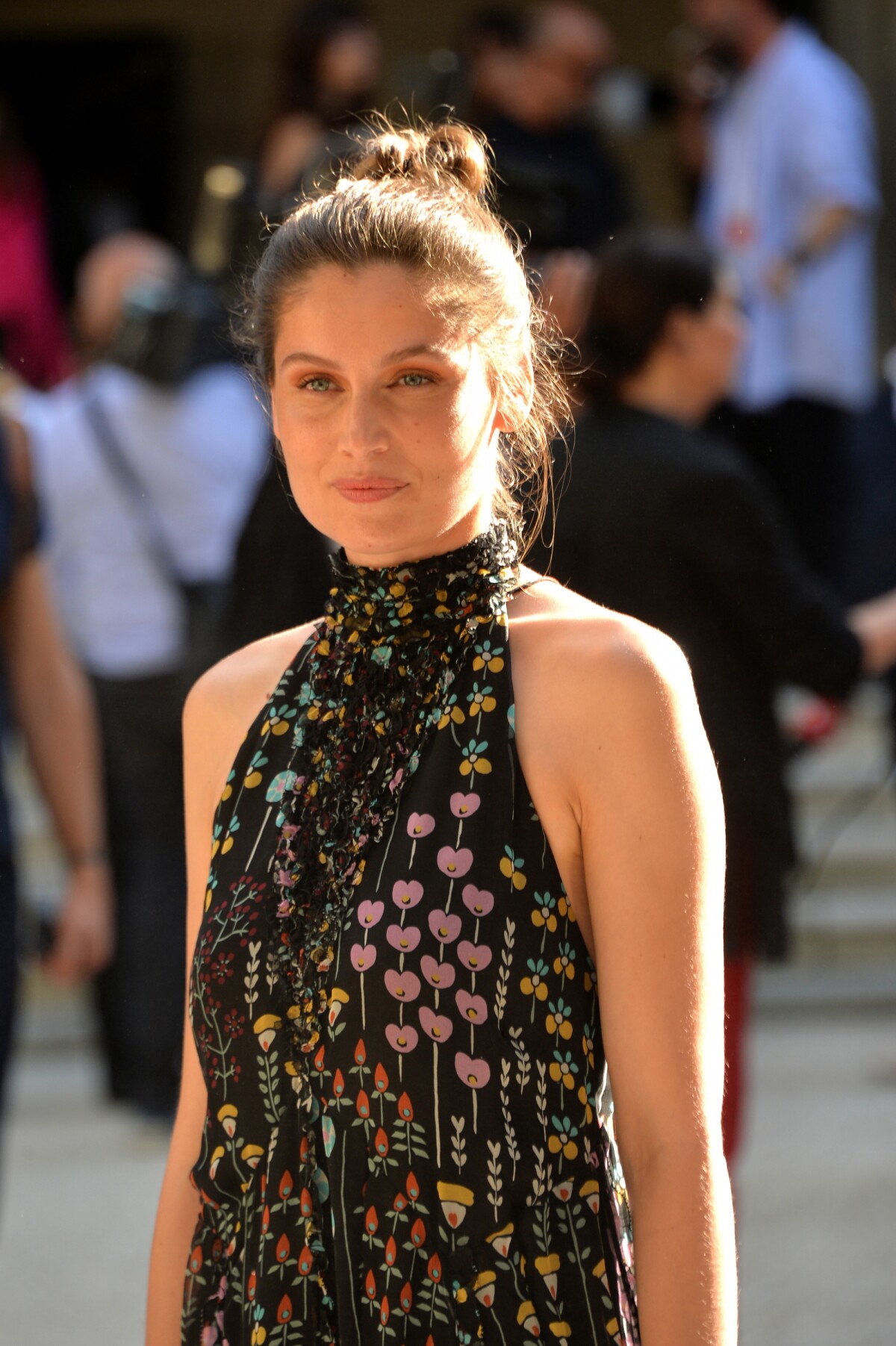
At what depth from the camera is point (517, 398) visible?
1412 millimetres

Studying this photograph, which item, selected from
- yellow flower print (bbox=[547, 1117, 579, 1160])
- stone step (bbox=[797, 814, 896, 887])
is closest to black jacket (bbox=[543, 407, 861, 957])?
→ yellow flower print (bbox=[547, 1117, 579, 1160])

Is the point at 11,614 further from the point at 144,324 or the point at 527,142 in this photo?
the point at 527,142

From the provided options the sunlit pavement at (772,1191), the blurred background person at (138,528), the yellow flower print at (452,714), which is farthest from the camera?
the sunlit pavement at (772,1191)

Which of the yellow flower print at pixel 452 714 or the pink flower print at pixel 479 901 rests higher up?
the yellow flower print at pixel 452 714

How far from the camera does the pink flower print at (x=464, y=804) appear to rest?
1.32 meters

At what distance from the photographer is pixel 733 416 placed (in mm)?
1872

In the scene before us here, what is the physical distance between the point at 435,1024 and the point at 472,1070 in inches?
1.7

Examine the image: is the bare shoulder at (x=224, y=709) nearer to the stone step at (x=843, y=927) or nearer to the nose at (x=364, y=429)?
the nose at (x=364, y=429)

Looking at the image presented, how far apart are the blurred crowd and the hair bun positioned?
14cm

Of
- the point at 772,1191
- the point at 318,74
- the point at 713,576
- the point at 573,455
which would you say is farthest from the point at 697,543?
the point at 772,1191

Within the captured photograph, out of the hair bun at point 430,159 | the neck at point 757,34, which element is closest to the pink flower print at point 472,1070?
the hair bun at point 430,159

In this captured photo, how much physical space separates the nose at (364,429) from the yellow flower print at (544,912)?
1.17ft

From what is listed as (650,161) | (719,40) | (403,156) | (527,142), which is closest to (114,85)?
(650,161)

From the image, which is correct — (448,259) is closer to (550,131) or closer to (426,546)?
(426,546)
